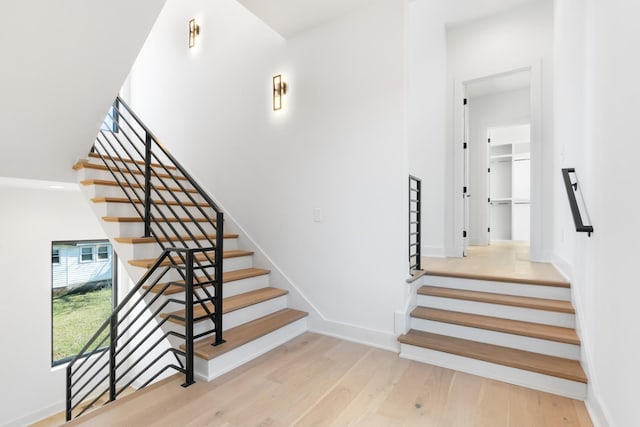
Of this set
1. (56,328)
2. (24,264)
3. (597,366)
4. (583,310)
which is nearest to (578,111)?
(583,310)

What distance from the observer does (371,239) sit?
2826mm

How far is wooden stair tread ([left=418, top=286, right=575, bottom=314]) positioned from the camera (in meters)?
2.39

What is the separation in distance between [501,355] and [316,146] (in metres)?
2.33

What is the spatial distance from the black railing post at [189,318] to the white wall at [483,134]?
220 inches

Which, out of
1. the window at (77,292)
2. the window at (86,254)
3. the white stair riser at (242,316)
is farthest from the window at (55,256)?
the white stair riser at (242,316)

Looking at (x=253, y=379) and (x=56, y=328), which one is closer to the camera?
(x=253, y=379)

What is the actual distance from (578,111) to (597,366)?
69.7 inches

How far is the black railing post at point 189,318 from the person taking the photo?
212 centimetres

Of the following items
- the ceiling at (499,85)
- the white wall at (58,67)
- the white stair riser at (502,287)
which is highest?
the ceiling at (499,85)

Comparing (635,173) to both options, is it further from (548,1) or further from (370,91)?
(548,1)

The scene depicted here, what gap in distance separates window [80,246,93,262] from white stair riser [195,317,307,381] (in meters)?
3.85

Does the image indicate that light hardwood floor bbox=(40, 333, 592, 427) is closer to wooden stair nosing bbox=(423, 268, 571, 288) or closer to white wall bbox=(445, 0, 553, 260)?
wooden stair nosing bbox=(423, 268, 571, 288)

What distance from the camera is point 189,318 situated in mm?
2141

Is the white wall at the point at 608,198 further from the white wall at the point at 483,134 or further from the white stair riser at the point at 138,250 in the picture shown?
the white wall at the point at 483,134
